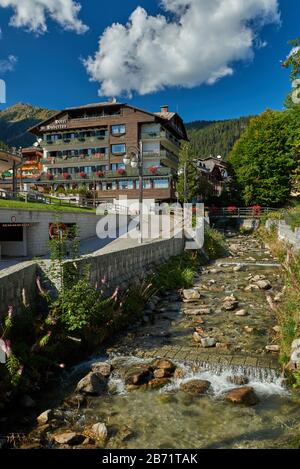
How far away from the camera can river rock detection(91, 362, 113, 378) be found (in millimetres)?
9234

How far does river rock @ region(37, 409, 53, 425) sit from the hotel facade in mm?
42353

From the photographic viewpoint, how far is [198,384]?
28.3 ft

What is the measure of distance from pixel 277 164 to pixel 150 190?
58.4ft

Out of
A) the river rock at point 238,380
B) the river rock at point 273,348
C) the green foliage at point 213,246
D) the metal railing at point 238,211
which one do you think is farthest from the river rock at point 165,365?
the metal railing at point 238,211

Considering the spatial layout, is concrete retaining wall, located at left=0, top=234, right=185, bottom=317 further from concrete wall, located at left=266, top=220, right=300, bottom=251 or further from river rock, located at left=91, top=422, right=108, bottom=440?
concrete wall, located at left=266, top=220, right=300, bottom=251

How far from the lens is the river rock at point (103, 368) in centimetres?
923

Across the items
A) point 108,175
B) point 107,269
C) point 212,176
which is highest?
point 212,176

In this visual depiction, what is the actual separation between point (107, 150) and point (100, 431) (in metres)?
48.6

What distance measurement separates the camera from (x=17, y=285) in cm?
963

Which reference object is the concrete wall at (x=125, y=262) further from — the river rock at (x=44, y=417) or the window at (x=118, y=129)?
the window at (x=118, y=129)

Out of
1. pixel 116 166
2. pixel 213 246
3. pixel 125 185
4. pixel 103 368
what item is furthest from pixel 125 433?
pixel 116 166

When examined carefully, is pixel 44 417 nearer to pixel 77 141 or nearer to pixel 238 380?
pixel 238 380

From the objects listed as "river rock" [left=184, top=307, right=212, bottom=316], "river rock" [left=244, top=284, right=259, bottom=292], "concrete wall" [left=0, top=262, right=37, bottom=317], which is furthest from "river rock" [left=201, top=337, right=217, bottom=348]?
"river rock" [left=244, top=284, right=259, bottom=292]

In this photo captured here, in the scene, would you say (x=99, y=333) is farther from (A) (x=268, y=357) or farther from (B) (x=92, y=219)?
(B) (x=92, y=219)
